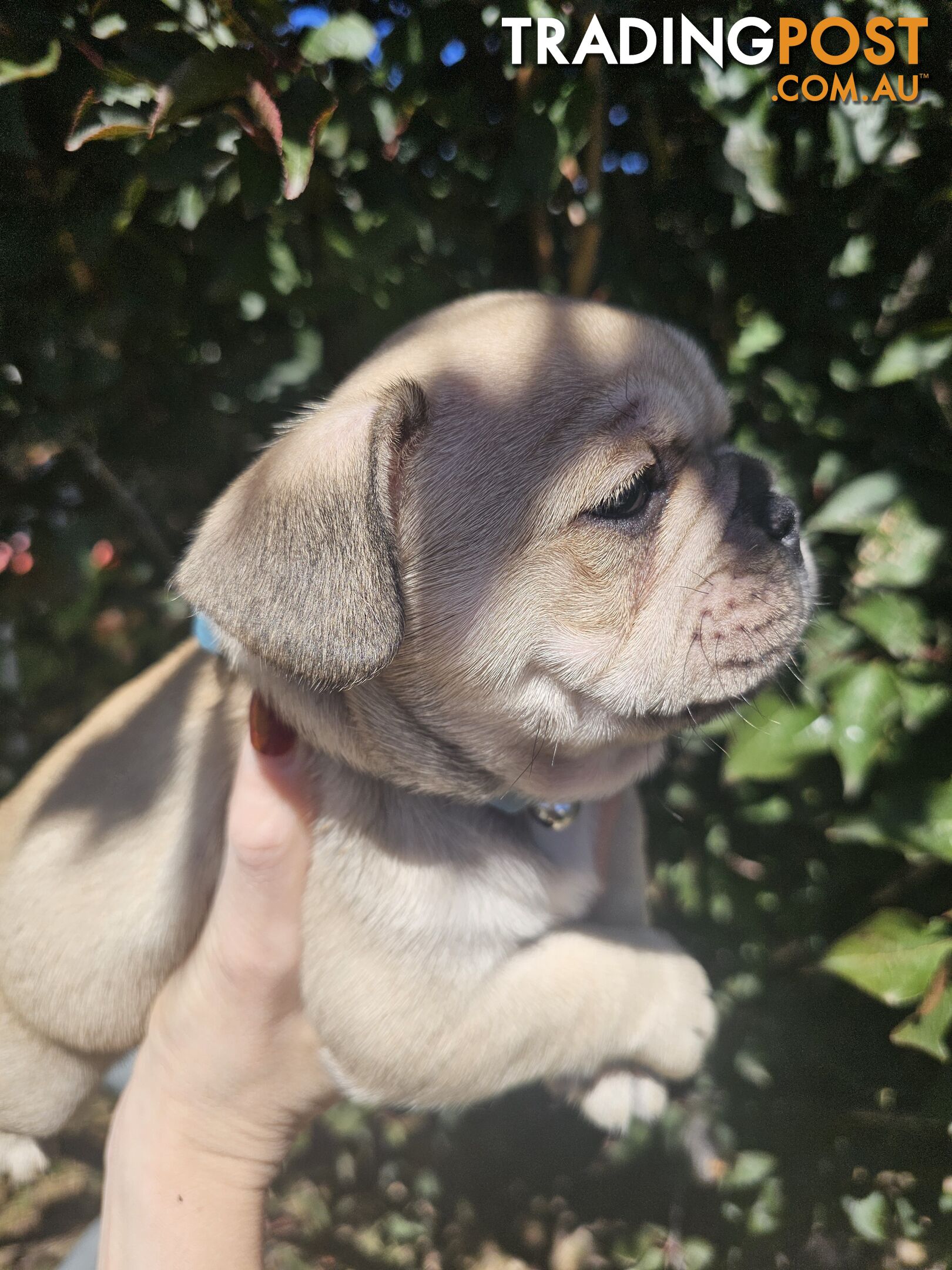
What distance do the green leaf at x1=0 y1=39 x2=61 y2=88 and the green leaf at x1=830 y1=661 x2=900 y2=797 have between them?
242 cm

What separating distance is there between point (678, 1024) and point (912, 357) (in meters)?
2.01

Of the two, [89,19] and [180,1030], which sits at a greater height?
[89,19]

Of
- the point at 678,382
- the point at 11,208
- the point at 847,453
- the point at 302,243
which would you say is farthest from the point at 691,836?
the point at 11,208

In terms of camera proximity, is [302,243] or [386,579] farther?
[302,243]

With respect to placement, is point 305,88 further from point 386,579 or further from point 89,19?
point 386,579

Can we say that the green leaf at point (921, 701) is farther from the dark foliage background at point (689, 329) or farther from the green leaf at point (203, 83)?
the green leaf at point (203, 83)

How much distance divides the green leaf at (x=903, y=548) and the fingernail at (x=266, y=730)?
5.44ft

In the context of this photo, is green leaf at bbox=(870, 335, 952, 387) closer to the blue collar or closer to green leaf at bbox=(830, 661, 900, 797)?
green leaf at bbox=(830, 661, 900, 797)

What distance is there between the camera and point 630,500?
2.29m

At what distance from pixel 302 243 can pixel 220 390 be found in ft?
2.14

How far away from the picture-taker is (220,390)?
311 cm

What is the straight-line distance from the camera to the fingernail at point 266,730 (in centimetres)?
252

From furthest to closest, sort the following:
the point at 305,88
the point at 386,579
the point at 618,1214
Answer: the point at 618,1214
the point at 305,88
the point at 386,579

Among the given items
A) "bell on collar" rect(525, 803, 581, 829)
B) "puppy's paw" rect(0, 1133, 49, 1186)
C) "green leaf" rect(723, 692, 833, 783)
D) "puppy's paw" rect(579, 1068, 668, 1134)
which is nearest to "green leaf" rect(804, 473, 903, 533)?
"green leaf" rect(723, 692, 833, 783)
